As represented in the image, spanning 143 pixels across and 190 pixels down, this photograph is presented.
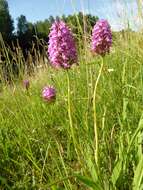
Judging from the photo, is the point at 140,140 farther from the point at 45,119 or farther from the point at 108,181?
the point at 45,119

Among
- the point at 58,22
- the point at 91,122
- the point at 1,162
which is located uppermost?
the point at 58,22

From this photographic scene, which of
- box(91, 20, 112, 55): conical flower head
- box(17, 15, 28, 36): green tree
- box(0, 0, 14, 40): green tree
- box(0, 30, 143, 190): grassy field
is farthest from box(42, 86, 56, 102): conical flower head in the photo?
box(0, 0, 14, 40): green tree

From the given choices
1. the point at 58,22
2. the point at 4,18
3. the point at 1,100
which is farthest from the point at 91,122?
the point at 4,18

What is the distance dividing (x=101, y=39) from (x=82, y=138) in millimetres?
552

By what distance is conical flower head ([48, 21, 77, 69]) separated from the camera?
173 cm

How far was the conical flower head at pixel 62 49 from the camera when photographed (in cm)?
173

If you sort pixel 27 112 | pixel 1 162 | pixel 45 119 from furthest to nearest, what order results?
pixel 27 112, pixel 45 119, pixel 1 162

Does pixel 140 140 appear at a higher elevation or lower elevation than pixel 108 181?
higher

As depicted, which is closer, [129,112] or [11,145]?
[129,112]

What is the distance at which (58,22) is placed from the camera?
1.84 m

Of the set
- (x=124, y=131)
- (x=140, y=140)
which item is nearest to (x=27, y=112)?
(x=124, y=131)

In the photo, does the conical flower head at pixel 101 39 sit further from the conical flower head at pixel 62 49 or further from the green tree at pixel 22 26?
the green tree at pixel 22 26

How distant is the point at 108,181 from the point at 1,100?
2531 mm

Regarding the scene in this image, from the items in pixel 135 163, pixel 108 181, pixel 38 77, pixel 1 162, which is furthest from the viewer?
pixel 38 77
